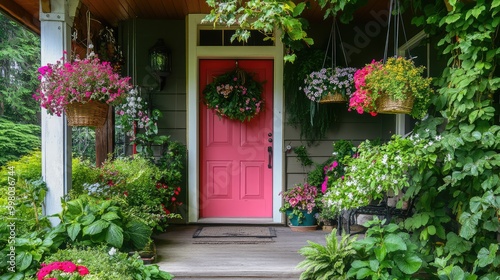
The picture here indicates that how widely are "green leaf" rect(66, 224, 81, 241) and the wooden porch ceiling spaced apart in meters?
2.11

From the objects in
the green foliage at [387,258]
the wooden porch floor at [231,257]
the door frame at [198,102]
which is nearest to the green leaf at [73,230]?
the wooden porch floor at [231,257]

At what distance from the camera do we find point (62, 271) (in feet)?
6.90

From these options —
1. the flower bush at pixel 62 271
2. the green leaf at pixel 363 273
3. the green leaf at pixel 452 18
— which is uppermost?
the green leaf at pixel 452 18

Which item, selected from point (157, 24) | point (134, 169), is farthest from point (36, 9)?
point (134, 169)

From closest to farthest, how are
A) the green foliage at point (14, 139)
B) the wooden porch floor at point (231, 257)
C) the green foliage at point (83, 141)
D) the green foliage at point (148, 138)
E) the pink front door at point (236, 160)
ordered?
1. the wooden porch floor at point (231, 257)
2. the green foliage at point (148, 138)
3. the pink front door at point (236, 160)
4. the green foliage at point (83, 141)
5. the green foliage at point (14, 139)

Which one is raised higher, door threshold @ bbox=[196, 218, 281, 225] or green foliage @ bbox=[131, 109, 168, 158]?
green foliage @ bbox=[131, 109, 168, 158]

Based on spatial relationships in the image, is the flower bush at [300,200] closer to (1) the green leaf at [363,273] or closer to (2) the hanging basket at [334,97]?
(2) the hanging basket at [334,97]

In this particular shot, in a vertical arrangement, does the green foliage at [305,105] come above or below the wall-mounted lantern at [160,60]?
below

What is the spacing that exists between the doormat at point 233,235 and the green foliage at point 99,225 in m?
1.06

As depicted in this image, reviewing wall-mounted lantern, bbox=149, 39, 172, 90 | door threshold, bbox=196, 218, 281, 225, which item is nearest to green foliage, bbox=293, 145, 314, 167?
Result: door threshold, bbox=196, 218, 281, 225

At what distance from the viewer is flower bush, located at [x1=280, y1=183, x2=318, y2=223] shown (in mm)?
4305

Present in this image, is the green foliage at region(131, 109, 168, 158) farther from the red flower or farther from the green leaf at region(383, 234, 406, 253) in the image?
the green leaf at region(383, 234, 406, 253)

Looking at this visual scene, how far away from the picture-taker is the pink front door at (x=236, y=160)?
4.65 meters

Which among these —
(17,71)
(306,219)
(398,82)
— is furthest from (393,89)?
(17,71)
